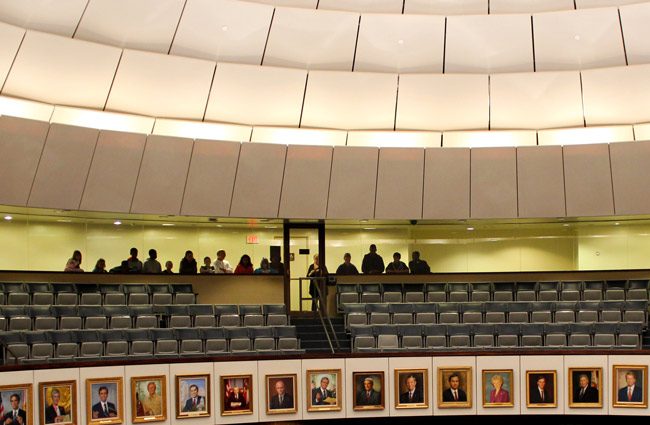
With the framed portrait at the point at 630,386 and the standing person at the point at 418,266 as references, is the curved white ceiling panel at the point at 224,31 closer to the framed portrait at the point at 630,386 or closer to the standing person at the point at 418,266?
the standing person at the point at 418,266

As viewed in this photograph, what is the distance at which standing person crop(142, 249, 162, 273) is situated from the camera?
78.0 feet

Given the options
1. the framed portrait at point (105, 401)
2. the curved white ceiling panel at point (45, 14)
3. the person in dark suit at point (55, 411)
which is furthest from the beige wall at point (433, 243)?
the person in dark suit at point (55, 411)

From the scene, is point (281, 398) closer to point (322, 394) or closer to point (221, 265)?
point (322, 394)

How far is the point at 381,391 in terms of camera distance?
2016 cm

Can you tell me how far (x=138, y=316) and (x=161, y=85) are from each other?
20.2 feet

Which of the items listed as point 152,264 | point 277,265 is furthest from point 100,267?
point 277,265

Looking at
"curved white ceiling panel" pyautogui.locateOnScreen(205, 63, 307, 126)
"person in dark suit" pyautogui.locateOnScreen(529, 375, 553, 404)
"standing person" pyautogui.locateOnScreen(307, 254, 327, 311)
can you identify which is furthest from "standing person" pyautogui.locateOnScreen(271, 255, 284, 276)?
"person in dark suit" pyautogui.locateOnScreen(529, 375, 553, 404)

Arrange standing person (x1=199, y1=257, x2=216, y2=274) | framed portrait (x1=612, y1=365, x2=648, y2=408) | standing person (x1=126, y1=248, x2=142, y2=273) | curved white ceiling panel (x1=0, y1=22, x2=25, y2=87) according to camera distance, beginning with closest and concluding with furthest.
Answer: framed portrait (x1=612, y1=365, x2=648, y2=408) → curved white ceiling panel (x1=0, y1=22, x2=25, y2=87) → standing person (x1=126, y1=248, x2=142, y2=273) → standing person (x1=199, y1=257, x2=216, y2=274)

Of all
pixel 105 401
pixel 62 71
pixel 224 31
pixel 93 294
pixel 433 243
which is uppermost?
pixel 224 31

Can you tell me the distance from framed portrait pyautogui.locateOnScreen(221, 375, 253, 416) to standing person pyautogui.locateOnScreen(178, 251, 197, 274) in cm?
524

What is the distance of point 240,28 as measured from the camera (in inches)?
948

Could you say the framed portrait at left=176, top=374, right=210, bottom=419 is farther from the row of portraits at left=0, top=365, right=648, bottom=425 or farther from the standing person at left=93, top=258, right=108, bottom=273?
the standing person at left=93, top=258, right=108, bottom=273

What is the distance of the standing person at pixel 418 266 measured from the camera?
83.1 feet

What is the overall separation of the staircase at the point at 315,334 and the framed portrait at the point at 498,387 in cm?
296
